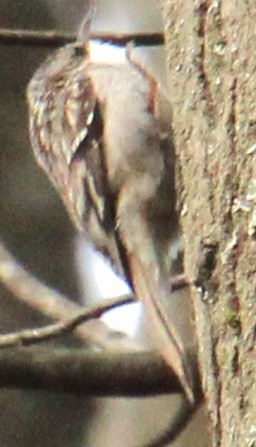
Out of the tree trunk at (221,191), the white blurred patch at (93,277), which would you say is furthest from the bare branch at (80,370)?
the white blurred patch at (93,277)

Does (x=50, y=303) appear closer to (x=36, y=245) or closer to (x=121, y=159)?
(x=121, y=159)

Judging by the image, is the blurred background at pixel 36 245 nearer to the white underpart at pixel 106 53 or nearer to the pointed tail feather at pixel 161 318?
the white underpart at pixel 106 53

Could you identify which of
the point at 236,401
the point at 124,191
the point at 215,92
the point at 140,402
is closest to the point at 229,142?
the point at 215,92

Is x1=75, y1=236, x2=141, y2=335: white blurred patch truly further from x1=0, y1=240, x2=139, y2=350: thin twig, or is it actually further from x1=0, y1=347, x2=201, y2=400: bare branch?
x1=0, y1=347, x2=201, y2=400: bare branch

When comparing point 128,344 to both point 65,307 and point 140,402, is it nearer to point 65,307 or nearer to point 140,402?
point 65,307

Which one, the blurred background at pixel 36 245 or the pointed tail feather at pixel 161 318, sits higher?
the pointed tail feather at pixel 161 318

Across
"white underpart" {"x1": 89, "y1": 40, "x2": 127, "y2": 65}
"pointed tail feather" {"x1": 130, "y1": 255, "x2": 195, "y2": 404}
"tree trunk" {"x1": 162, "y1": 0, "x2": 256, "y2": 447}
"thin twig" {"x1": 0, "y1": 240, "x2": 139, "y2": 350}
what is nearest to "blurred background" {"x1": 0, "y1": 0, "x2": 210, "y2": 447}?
"thin twig" {"x1": 0, "y1": 240, "x2": 139, "y2": 350}

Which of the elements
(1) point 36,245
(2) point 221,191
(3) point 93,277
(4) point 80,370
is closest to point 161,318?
(4) point 80,370
